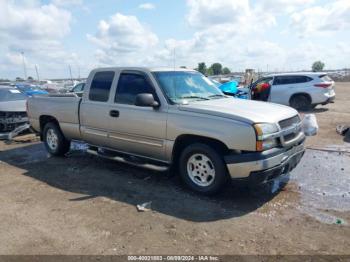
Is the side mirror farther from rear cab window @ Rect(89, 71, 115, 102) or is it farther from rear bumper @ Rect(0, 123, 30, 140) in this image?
rear bumper @ Rect(0, 123, 30, 140)

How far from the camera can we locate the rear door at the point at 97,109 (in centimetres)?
606

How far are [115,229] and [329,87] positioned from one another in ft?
43.6

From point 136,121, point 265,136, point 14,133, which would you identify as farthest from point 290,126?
point 14,133

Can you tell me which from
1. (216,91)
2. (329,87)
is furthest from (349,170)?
(329,87)

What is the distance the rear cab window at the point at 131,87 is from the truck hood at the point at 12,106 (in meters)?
6.04

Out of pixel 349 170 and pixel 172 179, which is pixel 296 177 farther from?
pixel 172 179

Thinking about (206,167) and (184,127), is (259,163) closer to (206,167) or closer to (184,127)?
(206,167)

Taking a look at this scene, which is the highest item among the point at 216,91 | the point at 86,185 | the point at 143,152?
the point at 216,91

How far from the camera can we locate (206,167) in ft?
16.0

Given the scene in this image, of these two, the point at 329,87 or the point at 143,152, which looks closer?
the point at 143,152

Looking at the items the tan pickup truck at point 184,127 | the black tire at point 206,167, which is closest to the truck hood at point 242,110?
the tan pickup truck at point 184,127

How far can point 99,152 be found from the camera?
247 inches

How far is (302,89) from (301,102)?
0.59 m

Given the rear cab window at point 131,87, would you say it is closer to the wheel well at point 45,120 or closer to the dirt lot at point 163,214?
the dirt lot at point 163,214
